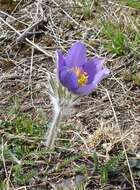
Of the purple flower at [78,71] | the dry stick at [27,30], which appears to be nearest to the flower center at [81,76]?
the purple flower at [78,71]

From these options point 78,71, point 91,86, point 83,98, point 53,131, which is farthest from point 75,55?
point 83,98

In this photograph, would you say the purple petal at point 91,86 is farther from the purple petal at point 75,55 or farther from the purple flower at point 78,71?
the purple petal at point 75,55

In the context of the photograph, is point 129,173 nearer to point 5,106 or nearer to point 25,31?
point 5,106

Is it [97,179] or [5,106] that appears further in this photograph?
[5,106]

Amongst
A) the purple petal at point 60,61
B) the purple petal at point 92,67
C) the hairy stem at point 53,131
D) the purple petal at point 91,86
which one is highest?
the purple petal at point 60,61

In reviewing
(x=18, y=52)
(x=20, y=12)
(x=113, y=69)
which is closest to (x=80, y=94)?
(x=113, y=69)

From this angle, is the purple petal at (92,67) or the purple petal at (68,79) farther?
the purple petal at (92,67)
